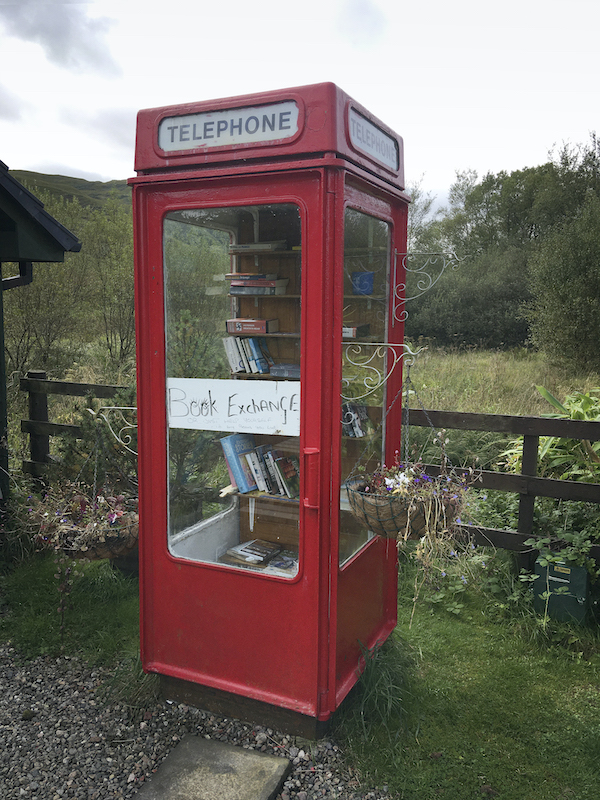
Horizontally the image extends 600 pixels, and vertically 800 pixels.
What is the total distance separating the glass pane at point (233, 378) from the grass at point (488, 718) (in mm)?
982

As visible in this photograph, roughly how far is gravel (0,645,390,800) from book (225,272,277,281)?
2.19 m

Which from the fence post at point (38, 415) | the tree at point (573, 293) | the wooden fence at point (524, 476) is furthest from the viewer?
the tree at point (573, 293)

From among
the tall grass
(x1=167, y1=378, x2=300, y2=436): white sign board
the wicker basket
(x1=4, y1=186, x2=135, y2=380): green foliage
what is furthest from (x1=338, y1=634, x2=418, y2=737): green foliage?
(x1=4, y1=186, x2=135, y2=380): green foliage

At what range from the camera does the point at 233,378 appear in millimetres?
2840

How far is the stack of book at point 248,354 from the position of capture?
9.61 ft

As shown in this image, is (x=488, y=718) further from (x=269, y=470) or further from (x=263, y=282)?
(x=263, y=282)

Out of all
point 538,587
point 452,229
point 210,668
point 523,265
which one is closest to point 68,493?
point 210,668

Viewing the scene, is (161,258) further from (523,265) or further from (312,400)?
(523,265)

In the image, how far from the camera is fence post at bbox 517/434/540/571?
389 cm

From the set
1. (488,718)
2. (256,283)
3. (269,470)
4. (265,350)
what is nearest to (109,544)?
(269,470)

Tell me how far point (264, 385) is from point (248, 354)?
37cm

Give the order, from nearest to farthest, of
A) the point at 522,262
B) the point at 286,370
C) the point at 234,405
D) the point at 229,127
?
1. the point at 229,127
2. the point at 234,405
3. the point at 286,370
4. the point at 522,262

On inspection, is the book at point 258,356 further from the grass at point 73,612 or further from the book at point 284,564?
the grass at point 73,612

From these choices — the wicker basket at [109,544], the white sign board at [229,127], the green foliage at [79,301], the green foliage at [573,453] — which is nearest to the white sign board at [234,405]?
the wicker basket at [109,544]
